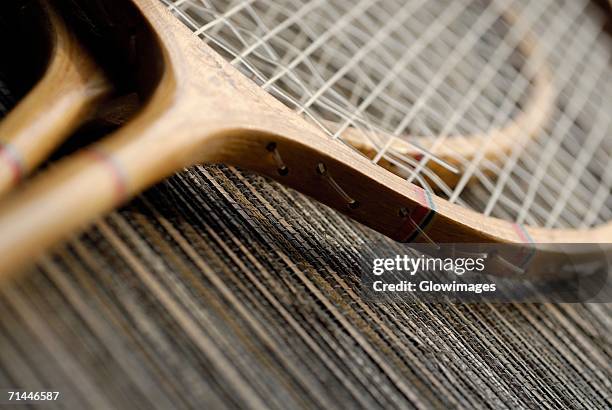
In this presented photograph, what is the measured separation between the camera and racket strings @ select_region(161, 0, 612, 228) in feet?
2.98

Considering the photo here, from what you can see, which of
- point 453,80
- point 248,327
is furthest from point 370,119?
point 248,327

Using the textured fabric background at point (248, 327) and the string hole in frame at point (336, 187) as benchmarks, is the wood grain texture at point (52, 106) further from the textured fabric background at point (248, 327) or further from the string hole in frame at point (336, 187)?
the string hole in frame at point (336, 187)

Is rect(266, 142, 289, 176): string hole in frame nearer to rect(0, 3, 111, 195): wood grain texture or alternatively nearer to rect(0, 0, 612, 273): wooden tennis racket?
rect(0, 0, 612, 273): wooden tennis racket

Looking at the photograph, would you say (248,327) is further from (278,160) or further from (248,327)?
(278,160)

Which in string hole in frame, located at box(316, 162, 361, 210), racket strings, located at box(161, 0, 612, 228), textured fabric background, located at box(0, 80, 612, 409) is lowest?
textured fabric background, located at box(0, 80, 612, 409)

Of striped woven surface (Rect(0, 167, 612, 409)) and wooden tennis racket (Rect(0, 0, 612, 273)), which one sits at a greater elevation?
wooden tennis racket (Rect(0, 0, 612, 273))

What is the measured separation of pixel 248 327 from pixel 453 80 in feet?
2.16

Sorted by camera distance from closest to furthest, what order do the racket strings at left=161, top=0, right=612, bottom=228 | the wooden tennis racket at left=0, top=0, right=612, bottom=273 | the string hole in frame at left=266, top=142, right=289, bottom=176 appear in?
the wooden tennis racket at left=0, top=0, right=612, bottom=273 < the string hole in frame at left=266, top=142, right=289, bottom=176 < the racket strings at left=161, top=0, right=612, bottom=228

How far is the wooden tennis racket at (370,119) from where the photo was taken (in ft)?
1.79

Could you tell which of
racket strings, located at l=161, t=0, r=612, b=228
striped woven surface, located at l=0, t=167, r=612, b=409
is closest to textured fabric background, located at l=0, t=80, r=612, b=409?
striped woven surface, located at l=0, t=167, r=612, b=409

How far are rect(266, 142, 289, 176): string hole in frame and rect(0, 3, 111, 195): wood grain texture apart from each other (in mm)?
160

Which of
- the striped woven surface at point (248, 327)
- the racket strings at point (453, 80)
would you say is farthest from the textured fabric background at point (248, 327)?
the racket strings at point (453, 80)

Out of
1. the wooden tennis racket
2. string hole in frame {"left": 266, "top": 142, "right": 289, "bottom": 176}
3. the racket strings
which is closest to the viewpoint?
the wooden tennis racket

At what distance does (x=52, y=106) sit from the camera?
1.99 ft
